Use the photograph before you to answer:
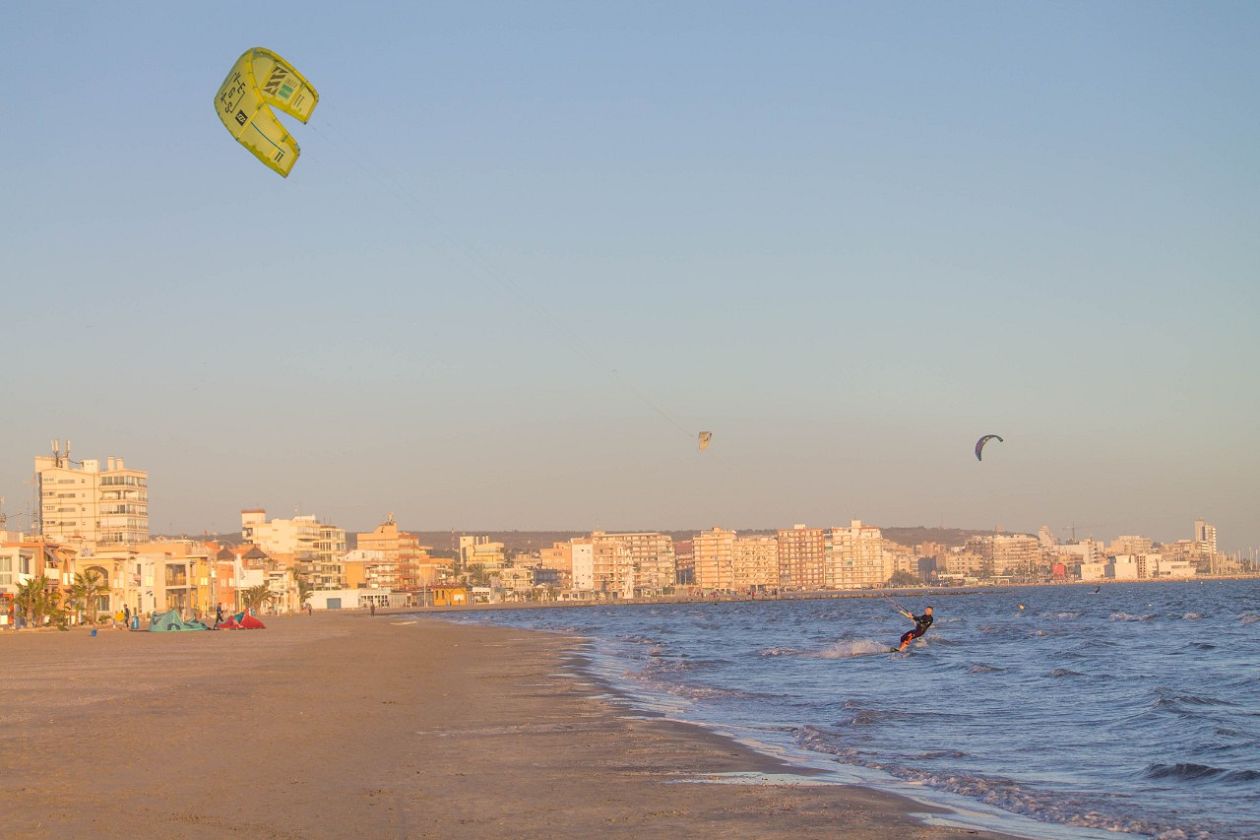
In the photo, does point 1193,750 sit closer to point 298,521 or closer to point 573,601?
point 298,521

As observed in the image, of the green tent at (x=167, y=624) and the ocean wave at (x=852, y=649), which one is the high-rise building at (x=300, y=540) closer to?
the green tent at (x=167, y=624)

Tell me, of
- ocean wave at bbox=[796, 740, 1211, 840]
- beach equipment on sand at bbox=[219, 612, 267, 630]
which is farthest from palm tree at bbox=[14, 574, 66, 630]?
ocean wave at bbox=[796, 740, 1211, 840]

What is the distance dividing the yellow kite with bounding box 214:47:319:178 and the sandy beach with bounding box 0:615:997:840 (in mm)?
8265

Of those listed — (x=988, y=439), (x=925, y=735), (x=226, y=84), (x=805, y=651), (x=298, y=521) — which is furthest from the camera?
(x=298, y=521)

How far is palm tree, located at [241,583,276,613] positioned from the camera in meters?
92.9

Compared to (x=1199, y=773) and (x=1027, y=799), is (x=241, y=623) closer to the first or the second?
(x=1199, y=773)

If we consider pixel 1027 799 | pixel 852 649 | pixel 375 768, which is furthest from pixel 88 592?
pixel 1027 799

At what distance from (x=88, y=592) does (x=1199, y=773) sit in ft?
204

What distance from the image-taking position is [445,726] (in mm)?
15727

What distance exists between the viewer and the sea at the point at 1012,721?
1141 cm

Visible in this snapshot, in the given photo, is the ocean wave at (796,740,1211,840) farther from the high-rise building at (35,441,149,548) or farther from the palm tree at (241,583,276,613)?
the high-rise building at (35,441,149,548)

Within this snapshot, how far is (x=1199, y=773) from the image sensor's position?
13.4 meters

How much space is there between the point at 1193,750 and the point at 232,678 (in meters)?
15.3

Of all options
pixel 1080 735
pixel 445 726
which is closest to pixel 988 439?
pixel 1080 735
